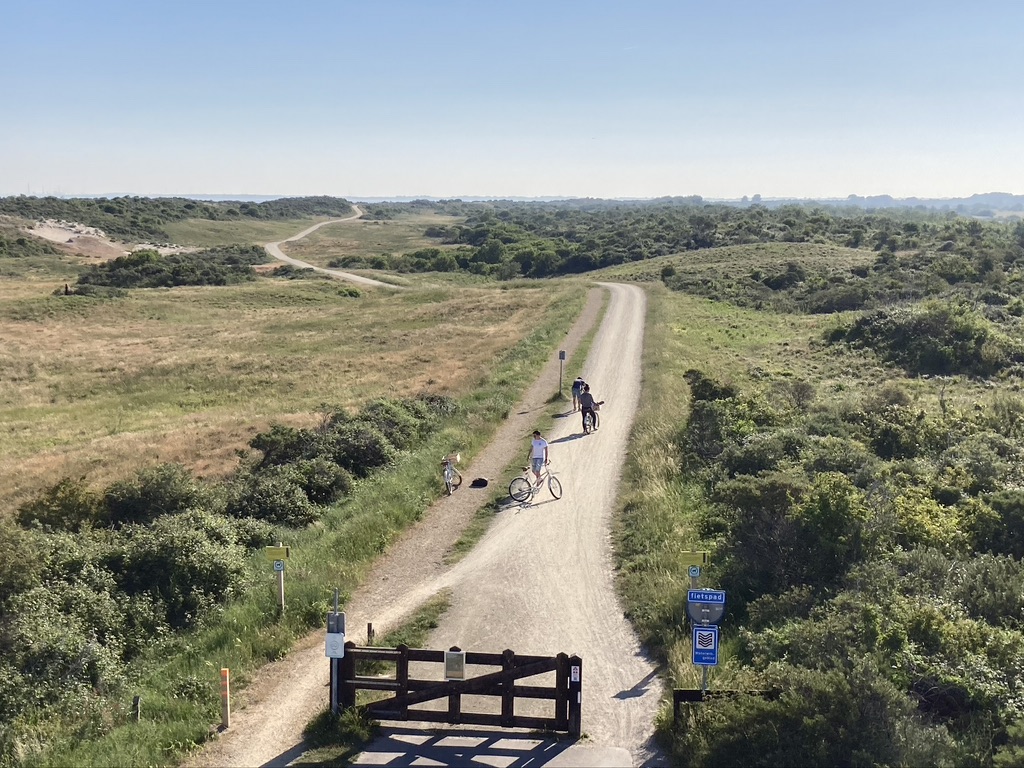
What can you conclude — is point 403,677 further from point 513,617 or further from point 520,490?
point 520,490

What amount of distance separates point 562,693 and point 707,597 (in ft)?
6.92

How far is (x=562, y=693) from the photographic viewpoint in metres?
9.23

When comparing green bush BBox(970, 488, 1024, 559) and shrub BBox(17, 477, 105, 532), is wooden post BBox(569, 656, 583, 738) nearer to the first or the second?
green bush BBox(970, 488, 1024, 559)

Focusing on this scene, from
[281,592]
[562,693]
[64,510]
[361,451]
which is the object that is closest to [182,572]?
[281,592]

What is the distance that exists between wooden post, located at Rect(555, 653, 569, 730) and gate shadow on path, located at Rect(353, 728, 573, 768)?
0.21m

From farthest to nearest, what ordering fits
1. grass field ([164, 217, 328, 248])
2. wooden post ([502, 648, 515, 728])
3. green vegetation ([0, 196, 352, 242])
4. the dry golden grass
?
grass field ([164, 217, 328, 248])
green vegetation ([0, 196, 352, 242])
the dry golden grass
wooden post ([502, 648, 515, 728])

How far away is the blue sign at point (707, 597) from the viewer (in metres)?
9.48

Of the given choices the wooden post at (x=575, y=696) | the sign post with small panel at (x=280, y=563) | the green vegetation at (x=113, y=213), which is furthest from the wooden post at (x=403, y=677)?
the green vegetation at (x=113, y=213)

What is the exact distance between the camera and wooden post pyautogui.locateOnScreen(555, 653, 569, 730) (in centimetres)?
923

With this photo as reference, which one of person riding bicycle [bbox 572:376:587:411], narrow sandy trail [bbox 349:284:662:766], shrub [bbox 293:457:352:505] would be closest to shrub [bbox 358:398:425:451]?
shrub [bbox 293:457:352:505]

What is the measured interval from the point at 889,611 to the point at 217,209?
198236mm

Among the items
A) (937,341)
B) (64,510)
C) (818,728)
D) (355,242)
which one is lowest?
(64,510)

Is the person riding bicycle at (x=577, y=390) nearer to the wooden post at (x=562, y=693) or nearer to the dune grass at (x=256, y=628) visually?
the dune grass at (x=256, y=628)

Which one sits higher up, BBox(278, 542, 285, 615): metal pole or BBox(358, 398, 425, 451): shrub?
BBox(358, 398, 425, 451): shrub
